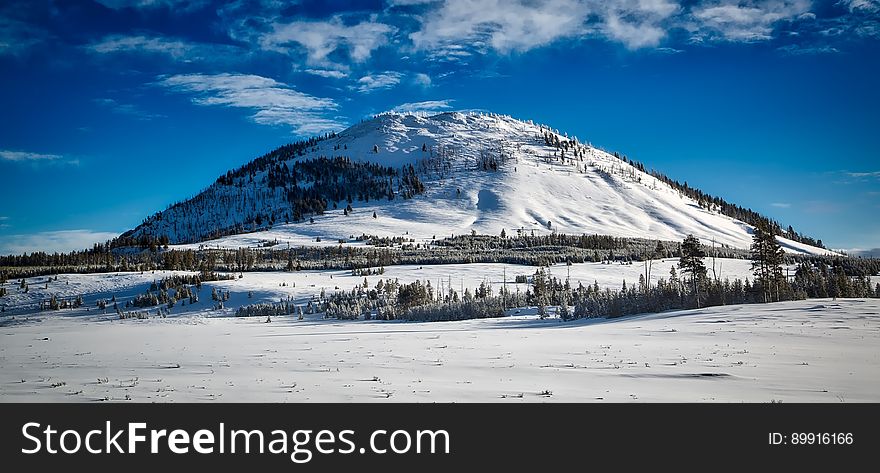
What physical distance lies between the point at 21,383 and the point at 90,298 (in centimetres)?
2919

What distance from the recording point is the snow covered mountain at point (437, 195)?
113 metres

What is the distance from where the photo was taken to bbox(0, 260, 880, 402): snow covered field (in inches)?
335

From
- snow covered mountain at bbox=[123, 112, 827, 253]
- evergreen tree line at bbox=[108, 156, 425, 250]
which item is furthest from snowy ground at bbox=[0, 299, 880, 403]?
evergreen tree line at bbox=[108, 156, 425, 250]

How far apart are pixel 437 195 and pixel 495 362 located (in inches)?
4961

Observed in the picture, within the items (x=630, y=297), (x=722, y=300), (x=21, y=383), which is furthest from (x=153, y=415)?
(x=722, y=300)

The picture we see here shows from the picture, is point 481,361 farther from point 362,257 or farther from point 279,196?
point 279,196

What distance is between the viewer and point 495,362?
1203cm

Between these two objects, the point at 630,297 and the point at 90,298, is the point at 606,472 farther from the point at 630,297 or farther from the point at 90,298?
the point at 90,298

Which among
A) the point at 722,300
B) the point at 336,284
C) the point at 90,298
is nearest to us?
the point at 722,300

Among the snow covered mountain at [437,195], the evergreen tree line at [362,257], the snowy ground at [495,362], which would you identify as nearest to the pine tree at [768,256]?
the snowy ground at [495,362]

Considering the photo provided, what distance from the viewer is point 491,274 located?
50.2 meters

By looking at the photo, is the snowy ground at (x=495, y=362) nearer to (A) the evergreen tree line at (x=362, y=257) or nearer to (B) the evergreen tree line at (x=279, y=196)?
(A) the evergreen tree line at (x=362, y=257)

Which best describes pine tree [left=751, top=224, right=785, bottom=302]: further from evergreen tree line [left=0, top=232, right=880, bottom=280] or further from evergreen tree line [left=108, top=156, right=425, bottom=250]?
evergreen tree line [left=108, top=156, right=425, bottom=250]

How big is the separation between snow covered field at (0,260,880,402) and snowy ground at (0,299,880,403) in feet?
0.12
